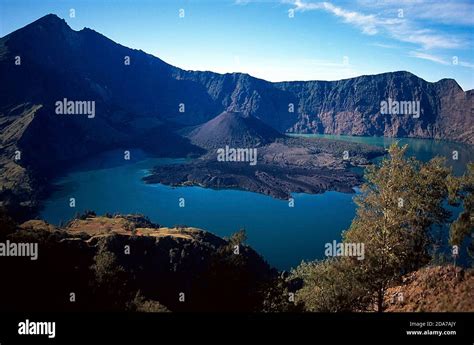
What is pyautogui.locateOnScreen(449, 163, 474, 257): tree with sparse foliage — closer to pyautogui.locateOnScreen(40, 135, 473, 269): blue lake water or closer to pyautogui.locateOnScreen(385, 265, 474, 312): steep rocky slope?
pyautogui.locateOnScreen(385, 265, 474, 312): steep rocky slope

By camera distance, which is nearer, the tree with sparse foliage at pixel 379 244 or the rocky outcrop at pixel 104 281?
the tree with sparse foliage at pixel 379 244

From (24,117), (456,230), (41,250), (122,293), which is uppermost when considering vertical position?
(24,117)

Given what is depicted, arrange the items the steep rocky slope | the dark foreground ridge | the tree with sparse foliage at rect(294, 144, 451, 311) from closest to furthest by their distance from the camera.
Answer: the steep rocky slope
the tree with sparse foliage at rect(294, 144, 451, 311)
the dark foreground ridge

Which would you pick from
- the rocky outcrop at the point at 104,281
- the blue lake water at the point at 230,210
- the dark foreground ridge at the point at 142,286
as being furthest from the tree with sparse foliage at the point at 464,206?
the blue lake water at the point at 230,210

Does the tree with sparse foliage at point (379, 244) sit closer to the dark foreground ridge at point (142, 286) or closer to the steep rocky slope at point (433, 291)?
the steep rocky slope at point (433, 291)

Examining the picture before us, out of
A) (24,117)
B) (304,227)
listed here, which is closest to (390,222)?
(304,227)

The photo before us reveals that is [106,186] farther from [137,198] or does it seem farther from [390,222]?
[390,222]

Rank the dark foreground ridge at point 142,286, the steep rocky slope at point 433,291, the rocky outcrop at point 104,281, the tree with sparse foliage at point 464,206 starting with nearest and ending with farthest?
the steep rocky slope at point 433,291 < the dark foreground ridge at point 142,286 < the tree with sparse foliage at point 464,206 < the rocky outcrop at point 104,281

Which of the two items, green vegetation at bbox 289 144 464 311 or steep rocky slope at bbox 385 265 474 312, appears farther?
green vegetation at bbox 289 144 464 311

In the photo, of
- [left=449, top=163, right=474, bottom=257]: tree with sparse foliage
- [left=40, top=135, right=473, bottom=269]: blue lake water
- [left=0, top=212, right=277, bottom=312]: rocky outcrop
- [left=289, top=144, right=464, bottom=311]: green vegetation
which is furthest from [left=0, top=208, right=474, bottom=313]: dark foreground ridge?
[left=40, top=135, right=473, bottom=269]: blue lake water
